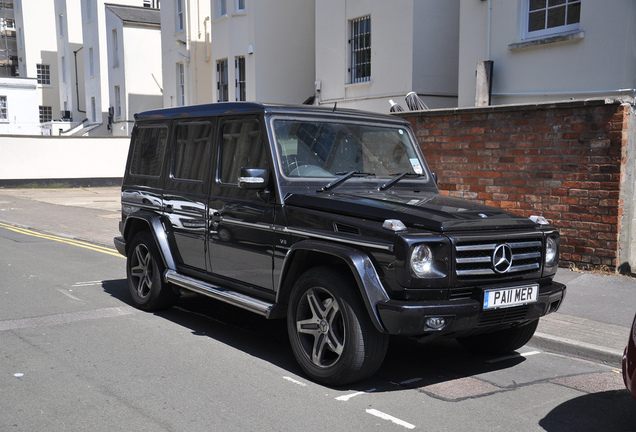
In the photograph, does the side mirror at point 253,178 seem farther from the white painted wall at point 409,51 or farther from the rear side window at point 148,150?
the white painted wall at point 409,51

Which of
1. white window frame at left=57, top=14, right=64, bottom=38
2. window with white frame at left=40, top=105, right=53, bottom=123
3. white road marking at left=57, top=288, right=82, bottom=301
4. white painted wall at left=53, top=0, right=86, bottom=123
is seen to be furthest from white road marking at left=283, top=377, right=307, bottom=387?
window with white frame at left=40, top=105, right=53, bottom=123

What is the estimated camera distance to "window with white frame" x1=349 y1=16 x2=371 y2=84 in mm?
16062

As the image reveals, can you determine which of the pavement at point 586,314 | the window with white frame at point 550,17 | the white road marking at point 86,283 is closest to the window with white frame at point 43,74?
the pavement at point 586,314

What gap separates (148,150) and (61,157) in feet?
71.8

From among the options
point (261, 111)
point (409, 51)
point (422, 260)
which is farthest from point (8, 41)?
point (422, 260)

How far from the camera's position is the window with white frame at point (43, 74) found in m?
49.3

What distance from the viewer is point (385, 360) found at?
553 cm

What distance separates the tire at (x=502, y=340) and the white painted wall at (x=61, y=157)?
24.5 metres

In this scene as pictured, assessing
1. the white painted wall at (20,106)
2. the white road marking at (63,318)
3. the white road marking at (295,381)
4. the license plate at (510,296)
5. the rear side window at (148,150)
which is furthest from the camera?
the white painted wall at (20,106)

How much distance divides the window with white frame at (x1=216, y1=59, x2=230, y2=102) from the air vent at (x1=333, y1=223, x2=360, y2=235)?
18.5m

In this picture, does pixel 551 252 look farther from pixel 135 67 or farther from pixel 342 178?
pixel 135 67

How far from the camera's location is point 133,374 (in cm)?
495

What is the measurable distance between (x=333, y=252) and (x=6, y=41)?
2334 inches

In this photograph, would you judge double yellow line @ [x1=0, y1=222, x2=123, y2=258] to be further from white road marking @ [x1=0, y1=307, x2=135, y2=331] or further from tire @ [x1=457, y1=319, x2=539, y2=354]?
tire @ [x1=457, y1=319, x2=539, y2=354]
